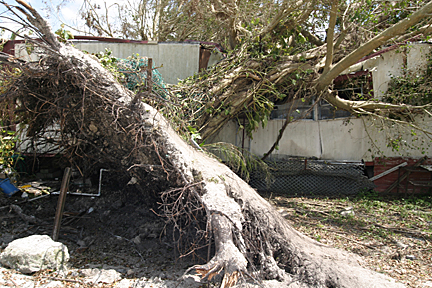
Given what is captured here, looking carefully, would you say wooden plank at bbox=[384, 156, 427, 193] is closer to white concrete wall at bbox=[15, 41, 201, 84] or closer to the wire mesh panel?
the wire mesh panel

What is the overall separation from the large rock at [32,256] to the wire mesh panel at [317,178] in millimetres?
5673

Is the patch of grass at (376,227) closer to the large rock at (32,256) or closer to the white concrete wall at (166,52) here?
the large rock at (32,256)

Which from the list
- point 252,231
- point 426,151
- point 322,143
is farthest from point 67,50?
point 426,151

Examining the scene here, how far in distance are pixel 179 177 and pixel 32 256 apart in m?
2.04

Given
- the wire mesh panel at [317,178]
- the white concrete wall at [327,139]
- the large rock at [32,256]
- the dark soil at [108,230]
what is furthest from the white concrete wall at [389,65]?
the large rock at [32,256]

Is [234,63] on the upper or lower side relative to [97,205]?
upper

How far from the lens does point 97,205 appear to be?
541cm

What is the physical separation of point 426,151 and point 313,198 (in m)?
3.31

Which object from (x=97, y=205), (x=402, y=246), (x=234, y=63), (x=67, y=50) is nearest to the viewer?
(x=67, y=50)

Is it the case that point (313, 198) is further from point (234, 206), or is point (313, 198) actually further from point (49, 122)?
point (49, 122)

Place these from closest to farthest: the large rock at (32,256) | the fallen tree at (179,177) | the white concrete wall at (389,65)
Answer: the large rock at (32,256) < the fallen tree at (179,177) < the white concrete wall at (389,65)

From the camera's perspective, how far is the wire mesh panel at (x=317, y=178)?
8234 mm

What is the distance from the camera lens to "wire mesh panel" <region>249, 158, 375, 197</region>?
27.0 ft

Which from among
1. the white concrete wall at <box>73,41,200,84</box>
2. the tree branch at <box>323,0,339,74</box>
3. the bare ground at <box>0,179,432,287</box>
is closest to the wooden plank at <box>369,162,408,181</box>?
the bare ground at <box>0,179,432,287</box>
